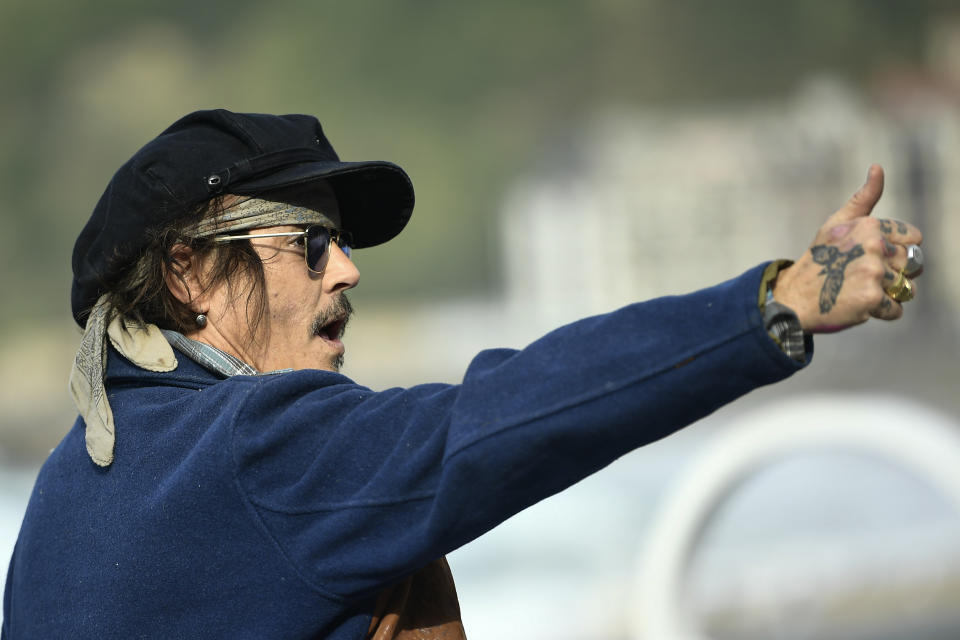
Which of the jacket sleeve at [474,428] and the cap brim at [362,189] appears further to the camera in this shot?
the cap brim at [362,189]

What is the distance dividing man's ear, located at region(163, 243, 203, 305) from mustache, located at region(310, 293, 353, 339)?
0.15 meters

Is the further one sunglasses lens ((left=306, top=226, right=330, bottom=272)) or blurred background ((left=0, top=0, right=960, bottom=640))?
blurred background ((left=0, top=0, right=960, bottom=640))

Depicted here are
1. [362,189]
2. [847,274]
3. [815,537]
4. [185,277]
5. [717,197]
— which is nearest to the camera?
[847,274]

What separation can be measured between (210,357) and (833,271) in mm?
711

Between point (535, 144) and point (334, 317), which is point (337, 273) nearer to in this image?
point (334, 317)

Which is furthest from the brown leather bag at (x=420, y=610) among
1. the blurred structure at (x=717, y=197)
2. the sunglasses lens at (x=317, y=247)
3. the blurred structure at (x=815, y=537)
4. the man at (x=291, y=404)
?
the blurred structure at (x=717, y=197)

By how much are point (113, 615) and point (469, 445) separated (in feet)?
1.51

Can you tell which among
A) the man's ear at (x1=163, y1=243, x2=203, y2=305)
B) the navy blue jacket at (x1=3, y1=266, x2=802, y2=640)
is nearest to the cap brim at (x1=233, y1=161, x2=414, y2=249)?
the man's ear at (x1=163, y1=243, x2=203, y2=305)

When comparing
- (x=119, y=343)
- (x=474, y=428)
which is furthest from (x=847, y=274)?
(x=119, y=343)

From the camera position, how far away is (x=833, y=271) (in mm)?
922

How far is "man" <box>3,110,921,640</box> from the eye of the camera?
0.93m

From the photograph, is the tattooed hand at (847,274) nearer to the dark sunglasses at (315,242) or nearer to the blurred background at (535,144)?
the dark sunglasses at (315,242)

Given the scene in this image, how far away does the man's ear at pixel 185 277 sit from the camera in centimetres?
131

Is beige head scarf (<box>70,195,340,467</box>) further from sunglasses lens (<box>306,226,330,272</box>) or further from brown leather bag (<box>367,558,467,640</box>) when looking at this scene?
brown leather bag (<box>367,558,467,640</box>)
